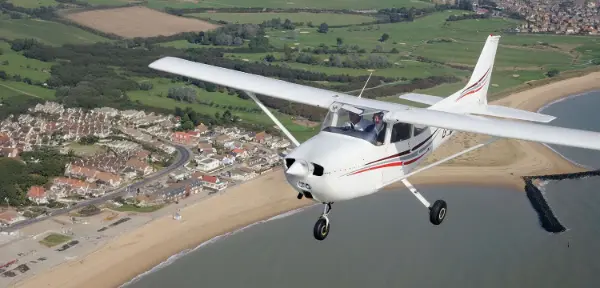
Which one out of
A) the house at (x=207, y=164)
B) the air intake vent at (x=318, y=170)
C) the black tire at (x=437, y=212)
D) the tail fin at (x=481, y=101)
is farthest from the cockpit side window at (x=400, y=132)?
the house at (x=207, y=164)

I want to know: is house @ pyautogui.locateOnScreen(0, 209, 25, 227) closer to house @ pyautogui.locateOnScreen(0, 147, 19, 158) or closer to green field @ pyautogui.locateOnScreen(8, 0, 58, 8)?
house @ pyautogui.locateOnScreen(0, 147, 19, 158)

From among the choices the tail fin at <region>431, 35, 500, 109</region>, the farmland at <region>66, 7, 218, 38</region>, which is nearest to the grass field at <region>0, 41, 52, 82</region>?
the farmland at <region>66, 7, 218, 38</region>

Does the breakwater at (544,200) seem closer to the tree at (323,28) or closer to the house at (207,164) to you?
the house at (207,164)

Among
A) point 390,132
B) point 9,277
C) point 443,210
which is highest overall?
point 390,132

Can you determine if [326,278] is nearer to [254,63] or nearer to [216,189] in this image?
[216,189]

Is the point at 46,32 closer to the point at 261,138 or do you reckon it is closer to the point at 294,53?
the point at 294,53

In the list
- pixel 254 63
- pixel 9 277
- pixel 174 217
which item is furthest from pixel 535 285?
pixel 254 63
